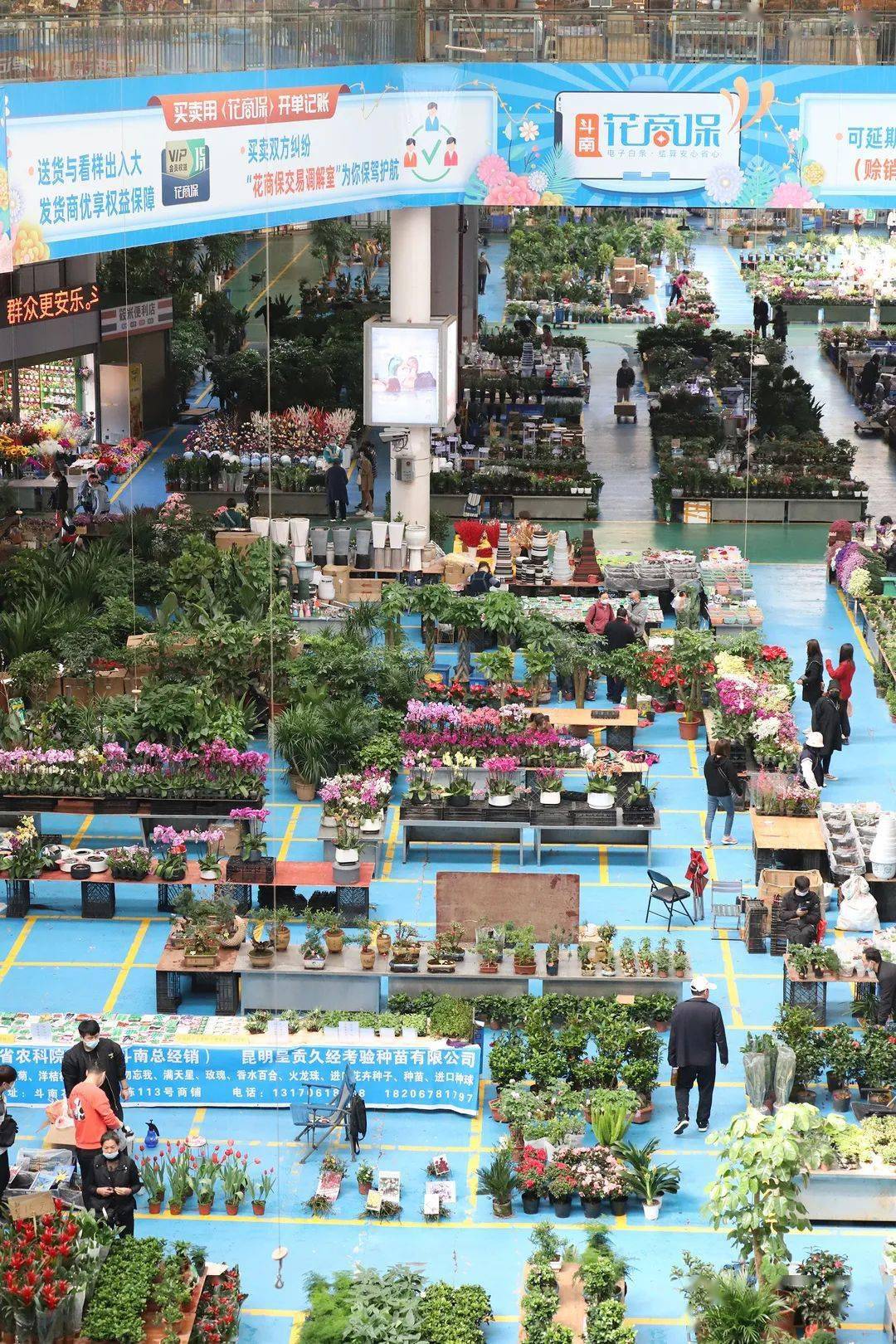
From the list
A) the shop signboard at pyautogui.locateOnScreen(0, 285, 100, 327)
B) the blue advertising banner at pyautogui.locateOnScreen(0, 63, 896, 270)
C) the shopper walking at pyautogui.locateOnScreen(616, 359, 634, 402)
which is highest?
the blue advertising banner at pyautogui.locateOnScreen(0, 63, 896, 270)

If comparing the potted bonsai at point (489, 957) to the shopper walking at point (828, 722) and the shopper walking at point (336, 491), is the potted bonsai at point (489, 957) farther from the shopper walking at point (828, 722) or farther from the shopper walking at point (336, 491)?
the shopper walking at point (336, 491)

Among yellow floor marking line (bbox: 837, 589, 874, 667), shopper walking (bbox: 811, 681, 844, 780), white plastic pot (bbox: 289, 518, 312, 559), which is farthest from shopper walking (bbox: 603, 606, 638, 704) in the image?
white plastic pot (bbox: 289, 518, 312, 559)

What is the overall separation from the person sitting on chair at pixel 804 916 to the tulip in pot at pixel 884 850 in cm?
86

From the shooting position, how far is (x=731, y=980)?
18359 mm

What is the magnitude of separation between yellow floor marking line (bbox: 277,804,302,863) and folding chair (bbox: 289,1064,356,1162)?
4.58 metres

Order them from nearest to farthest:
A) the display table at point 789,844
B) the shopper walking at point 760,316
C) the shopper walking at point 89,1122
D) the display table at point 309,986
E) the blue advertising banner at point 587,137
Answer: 1. the shopper walking at point 89,1122
2. the display table at point 309,986
3. the display table at point 789,844
4. the blue advertising banner at point 587,137
5. the shopper walking at point 760,316

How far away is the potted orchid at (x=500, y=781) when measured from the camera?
20.8 metres

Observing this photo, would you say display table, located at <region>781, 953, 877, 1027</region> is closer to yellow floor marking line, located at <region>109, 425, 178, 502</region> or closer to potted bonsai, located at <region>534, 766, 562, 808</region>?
potted bonsai, located at <region>534, 766, 562, 808</region>

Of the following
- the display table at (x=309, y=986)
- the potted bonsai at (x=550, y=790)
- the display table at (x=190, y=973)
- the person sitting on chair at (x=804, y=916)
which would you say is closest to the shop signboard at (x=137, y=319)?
the potted bonsai at (x=550, y=790)

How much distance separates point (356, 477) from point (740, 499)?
6141 mm

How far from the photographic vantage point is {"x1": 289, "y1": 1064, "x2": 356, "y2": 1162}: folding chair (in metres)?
15.7

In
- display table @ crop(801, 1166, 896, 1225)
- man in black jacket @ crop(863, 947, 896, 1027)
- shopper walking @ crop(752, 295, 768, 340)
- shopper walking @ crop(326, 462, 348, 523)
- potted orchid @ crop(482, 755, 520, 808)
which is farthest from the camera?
shopper walking @ crop(752, 295, 768, 340)

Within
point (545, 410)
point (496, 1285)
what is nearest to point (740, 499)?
point (545, 410)

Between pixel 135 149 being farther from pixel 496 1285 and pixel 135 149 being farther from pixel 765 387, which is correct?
pixel 765 387
